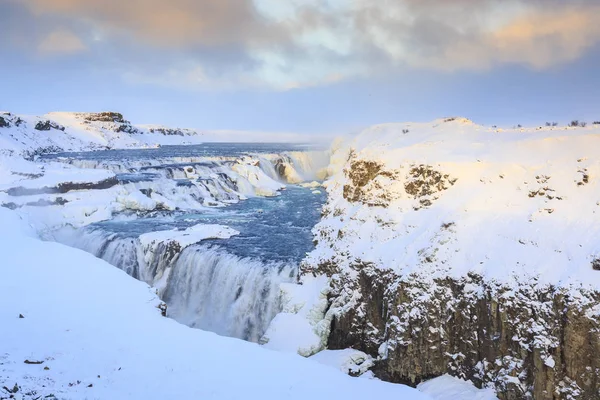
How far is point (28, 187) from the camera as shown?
28.5 metres

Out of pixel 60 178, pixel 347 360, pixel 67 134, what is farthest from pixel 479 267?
pixel 67 134

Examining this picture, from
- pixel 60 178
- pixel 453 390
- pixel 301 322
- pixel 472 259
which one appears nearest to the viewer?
pixel 453 390

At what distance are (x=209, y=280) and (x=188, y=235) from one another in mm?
4212

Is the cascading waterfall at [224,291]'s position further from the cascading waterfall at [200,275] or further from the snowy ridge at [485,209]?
the snowy ridge at [485,209]

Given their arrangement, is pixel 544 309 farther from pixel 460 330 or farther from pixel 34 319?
pixel 34 319

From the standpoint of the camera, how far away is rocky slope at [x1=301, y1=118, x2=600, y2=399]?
369 inches

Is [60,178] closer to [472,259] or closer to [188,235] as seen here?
[188,235]

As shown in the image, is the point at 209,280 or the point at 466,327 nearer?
the point at 466,327

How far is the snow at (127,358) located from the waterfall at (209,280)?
17.4 feet

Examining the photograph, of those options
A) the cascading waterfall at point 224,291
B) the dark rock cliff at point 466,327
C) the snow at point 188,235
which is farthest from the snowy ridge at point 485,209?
the snow at point 188,235

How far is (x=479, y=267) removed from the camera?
10891mm

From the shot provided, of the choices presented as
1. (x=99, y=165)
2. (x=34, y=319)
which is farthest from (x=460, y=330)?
(x=99, y=165)

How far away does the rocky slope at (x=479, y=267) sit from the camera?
9.38 metres

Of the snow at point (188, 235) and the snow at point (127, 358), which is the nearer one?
the snow at point (127, 358)
